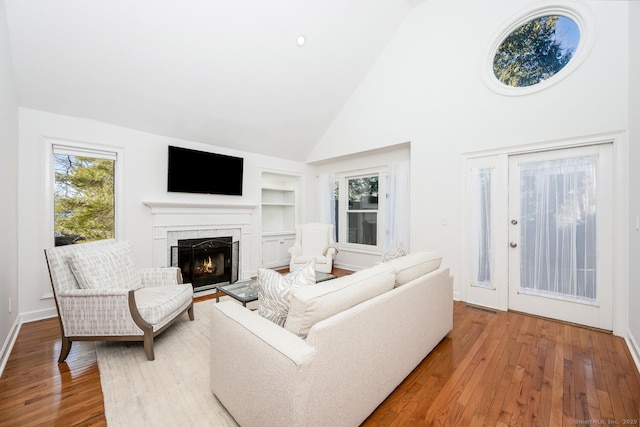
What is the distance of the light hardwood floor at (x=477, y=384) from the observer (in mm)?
1577

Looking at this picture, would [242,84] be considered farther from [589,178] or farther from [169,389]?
[589,178]

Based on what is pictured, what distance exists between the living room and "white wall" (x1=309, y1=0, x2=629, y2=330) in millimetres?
14

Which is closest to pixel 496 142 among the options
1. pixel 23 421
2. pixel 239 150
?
pixel 239 150

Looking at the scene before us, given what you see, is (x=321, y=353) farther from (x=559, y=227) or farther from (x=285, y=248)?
A: (x=285, y=248)

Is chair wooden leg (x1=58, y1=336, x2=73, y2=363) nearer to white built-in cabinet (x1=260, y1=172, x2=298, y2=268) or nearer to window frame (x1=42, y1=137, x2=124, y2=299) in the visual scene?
window frame (x1=42, y1=137, x2=124, y2=299)

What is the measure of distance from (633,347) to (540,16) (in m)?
3.55

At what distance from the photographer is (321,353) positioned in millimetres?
1191

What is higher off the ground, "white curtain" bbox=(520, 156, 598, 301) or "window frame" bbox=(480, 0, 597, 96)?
"window frame" bbox=(480, 0, 597, 96)

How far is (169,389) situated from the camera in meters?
1.80

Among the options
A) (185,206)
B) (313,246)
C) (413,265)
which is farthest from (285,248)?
(413,265)

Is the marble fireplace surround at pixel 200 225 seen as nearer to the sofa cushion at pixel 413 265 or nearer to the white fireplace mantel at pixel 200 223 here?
the white fireplace mantel at pixel 200 223

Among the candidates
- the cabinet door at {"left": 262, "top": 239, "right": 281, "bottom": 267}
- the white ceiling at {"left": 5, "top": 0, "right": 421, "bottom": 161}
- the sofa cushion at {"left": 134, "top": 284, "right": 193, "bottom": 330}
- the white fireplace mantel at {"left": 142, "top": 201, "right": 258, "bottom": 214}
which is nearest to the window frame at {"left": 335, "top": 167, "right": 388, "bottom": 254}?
the cabinet door at {"left": 262, "top": 239, "right": 281, "bottom": 267}

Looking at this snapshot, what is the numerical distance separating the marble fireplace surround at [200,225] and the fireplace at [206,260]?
0.31ft

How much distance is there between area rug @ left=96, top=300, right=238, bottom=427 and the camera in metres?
1.55
